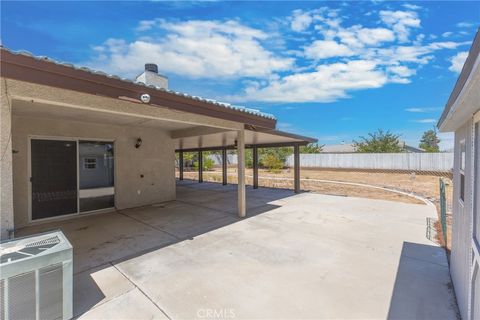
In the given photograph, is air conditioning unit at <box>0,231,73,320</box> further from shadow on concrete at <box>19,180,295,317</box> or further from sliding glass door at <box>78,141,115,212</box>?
sliding glass door at <box>78,141,115,212</box>

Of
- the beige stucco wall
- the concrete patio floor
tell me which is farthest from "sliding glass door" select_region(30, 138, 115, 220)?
the concrete patio floor

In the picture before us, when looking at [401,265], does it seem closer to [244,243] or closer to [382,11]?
[244,243]

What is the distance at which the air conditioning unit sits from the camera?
2.09 meters

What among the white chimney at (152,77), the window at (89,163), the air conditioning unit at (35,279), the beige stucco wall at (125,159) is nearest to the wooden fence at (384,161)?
the beige stucco wall at (125,159)

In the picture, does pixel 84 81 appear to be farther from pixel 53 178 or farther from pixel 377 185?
pixel 377 185

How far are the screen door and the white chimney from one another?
2948 mm

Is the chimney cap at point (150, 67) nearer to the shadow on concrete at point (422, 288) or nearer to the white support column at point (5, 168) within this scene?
the white support column at point (5, 168)

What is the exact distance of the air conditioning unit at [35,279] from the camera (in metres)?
2.09

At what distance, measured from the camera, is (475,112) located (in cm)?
229

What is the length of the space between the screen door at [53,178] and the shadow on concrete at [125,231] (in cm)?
49

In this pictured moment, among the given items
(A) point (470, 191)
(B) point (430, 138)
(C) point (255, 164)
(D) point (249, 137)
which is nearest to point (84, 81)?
(A) point (470, 191)

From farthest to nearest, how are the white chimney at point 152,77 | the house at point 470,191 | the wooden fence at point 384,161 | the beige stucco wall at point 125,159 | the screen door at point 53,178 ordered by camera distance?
the wooden fence at point 384,161
the white chimney at point 152,77
the screen door at point 53,178
the beige stucco wall at point 125,159
the house at point 470,191
